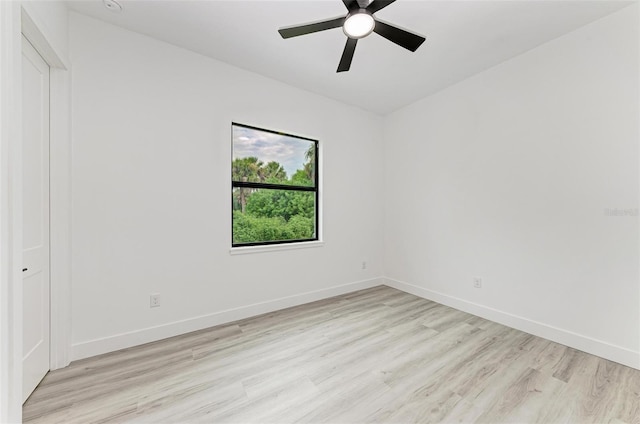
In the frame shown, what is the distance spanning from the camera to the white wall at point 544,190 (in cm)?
211

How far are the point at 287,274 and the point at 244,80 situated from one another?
2.36m

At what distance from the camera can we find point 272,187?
10.7ft

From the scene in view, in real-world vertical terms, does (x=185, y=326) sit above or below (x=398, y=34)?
below

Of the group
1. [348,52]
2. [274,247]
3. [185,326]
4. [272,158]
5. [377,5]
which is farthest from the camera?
[272,158]

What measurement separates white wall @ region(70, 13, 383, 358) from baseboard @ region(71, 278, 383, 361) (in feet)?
0.03

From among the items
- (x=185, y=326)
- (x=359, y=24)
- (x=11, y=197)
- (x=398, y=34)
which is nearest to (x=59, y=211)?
(x=11, y=197)

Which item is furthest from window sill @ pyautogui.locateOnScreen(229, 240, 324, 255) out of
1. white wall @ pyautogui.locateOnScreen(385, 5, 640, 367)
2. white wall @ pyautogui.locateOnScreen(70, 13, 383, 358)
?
white wall @ pyautogui.locateOnScreen(385, 5, 640, 367)

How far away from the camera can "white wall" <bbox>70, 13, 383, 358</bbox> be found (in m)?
2.14

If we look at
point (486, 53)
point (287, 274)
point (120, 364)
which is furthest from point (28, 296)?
point (486, 53)

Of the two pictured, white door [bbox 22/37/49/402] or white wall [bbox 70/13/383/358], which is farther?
white wall [bbox 70/13/383/358]

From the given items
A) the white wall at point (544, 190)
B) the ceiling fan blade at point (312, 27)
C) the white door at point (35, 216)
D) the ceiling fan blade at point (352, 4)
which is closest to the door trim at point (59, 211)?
the white door at point (35, 216)

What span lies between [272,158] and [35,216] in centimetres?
215

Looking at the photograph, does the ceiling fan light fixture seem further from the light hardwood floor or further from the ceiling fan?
the light hardwood floor

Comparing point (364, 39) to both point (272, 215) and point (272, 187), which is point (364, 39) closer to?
point (272, 187)
